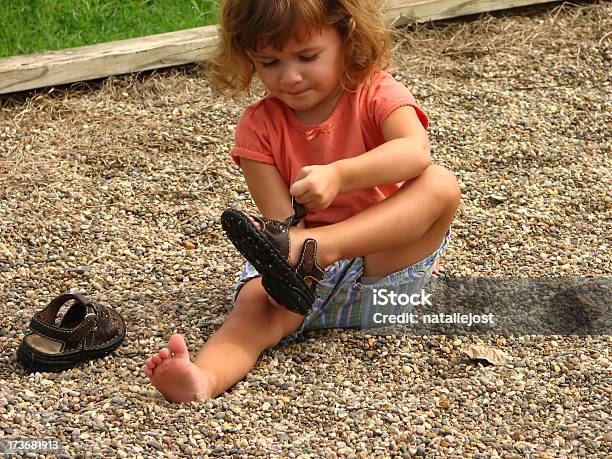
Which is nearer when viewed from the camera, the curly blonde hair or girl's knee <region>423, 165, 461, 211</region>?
the curly blonde hair

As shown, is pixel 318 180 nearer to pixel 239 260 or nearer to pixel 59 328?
pixel 59 328

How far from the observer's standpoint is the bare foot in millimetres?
2601

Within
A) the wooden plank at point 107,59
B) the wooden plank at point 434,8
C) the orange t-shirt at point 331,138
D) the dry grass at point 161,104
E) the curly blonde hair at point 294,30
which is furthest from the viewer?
the wooden plank at point 434,8

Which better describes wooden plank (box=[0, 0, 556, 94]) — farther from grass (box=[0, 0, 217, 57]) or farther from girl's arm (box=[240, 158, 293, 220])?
girl's arm (box=[240, 158, 293, 220])

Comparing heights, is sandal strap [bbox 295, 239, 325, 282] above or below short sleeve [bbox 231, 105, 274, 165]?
below

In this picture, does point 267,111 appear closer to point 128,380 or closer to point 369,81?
point 369,81

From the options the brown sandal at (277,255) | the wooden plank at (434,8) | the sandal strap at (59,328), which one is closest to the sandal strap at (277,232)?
the brown sandal at (277,255)

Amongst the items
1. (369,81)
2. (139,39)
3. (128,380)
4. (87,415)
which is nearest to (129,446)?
(87,415)

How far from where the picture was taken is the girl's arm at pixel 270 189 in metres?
3.00

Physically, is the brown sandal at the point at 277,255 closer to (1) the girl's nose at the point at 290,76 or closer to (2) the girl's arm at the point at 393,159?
(2) the girl's arm at the point at 393,159

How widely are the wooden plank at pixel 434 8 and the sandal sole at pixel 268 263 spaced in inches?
106

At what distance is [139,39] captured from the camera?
4.91 m

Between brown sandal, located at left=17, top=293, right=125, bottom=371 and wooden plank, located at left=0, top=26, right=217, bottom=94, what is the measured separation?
Answer: 1.94m

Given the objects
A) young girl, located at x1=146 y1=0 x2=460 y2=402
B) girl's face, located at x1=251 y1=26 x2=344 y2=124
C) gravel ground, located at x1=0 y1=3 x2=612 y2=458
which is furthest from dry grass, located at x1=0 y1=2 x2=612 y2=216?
girl's face, located at x1=251 y1=26 x2=344 y2=124
